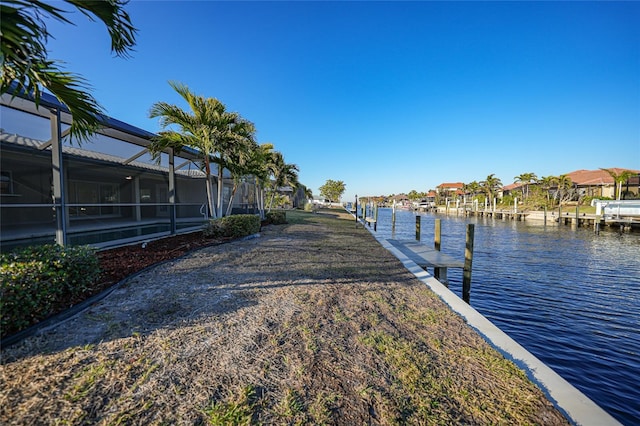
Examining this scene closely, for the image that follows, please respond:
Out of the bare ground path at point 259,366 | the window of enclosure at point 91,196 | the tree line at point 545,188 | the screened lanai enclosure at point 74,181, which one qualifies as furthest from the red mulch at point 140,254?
the tree line at point 545,188

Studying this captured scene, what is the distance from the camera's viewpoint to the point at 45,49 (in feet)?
7.96

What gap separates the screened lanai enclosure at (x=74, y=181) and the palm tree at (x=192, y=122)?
77cm

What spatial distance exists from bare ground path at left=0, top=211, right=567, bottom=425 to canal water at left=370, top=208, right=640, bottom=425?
91.5 inches

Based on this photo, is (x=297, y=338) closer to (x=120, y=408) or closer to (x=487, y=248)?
(x=120, y=408)

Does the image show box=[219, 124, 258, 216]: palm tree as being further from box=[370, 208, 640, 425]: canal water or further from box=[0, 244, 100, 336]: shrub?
box=[370, 208, 640, 425]: canal water

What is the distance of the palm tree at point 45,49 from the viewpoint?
204 cm

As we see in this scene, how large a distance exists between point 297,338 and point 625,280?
12250 mm

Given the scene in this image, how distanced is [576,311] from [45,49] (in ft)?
33.7

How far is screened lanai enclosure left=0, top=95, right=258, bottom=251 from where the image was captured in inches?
211

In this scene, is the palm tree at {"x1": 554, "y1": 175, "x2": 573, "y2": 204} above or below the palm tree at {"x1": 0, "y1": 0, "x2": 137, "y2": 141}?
above

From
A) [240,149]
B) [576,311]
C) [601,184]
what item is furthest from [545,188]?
[240,149]

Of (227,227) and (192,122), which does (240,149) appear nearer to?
(192,122)

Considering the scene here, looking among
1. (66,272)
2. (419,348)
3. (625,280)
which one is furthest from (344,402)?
(625,280)

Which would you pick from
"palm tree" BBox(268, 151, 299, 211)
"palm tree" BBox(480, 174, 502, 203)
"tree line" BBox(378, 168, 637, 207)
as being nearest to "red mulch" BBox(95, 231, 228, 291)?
"palm tree" BBox(268, 151, 299, 211)
